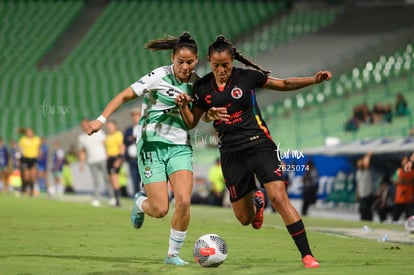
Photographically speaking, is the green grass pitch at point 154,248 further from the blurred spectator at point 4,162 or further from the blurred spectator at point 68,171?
the blurred spectator at point 68,171

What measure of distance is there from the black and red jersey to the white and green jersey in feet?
0.73

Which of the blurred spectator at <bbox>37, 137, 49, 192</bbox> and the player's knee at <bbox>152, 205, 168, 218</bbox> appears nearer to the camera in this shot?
the player's knee at <bbox>152, 205, 168, 218</bbox>

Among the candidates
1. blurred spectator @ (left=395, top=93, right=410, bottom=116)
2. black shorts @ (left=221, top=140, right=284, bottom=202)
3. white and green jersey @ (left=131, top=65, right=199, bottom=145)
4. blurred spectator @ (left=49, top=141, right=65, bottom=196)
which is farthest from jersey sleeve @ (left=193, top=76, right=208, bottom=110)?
blurred spectator @ (left=49, top=141, right=65, bottom=196)

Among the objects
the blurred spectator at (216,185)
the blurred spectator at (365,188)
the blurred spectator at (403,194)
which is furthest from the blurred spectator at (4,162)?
the blurred spectator at (403,194)

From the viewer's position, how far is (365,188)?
21.4m

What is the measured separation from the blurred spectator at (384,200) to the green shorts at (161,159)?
11.4 metres

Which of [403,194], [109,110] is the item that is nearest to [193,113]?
[109,110]

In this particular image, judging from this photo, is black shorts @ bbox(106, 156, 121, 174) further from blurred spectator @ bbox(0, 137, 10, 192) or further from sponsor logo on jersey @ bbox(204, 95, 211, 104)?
sponsor logo on jersey @ bbox(204, 95, 211, 104)

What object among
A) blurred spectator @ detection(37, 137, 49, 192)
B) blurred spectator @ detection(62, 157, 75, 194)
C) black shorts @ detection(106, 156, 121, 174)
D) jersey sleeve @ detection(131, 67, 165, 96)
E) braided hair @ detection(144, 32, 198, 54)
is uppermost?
braided hair @ detection(144, 32, 198, 54)

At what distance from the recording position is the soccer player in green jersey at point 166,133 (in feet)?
33.0

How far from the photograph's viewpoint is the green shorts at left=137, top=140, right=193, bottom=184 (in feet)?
33.5

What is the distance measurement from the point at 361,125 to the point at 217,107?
1762 centimetres

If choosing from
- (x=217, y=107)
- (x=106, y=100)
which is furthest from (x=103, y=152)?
(x=217, y=107)

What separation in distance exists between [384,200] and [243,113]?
11.7m
